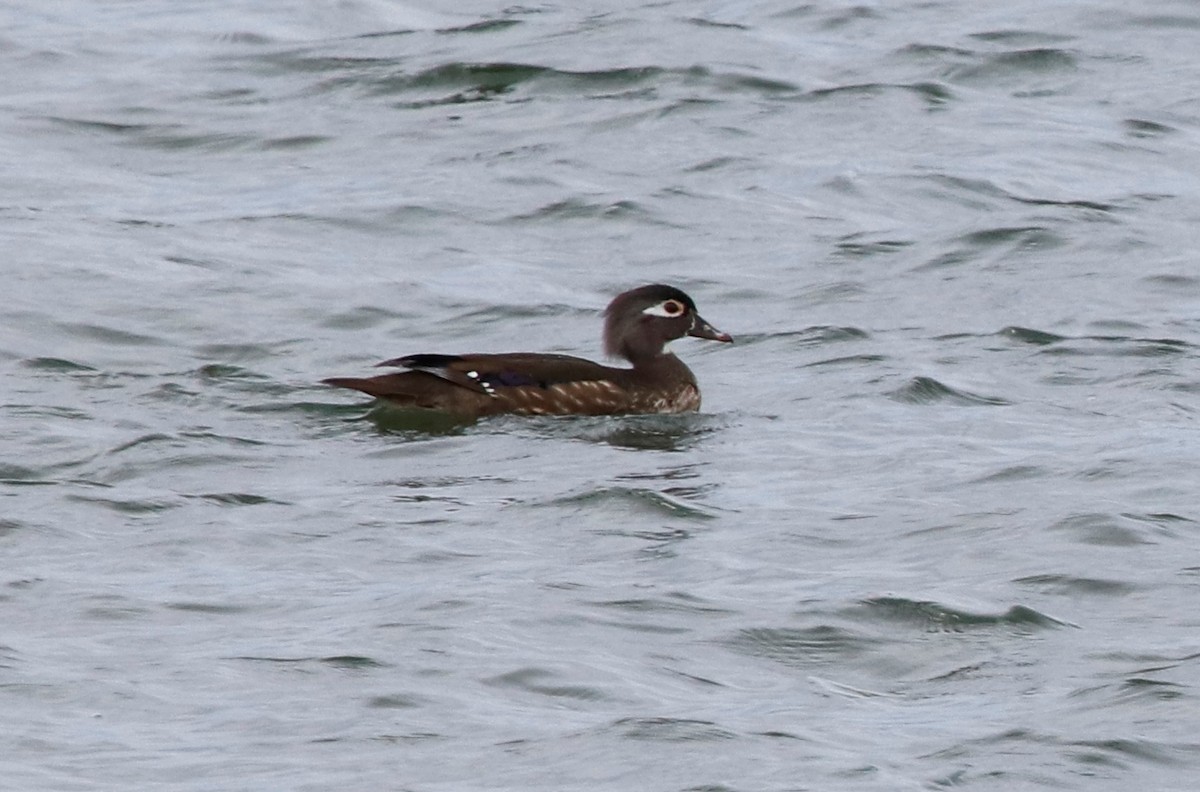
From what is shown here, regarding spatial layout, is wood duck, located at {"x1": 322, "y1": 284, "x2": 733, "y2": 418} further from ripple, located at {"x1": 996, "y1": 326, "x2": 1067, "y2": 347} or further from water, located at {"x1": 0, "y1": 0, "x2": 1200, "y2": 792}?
ripple, located at {"x1": 996, "y1": 326, "x2": 1067, "y2": 347}

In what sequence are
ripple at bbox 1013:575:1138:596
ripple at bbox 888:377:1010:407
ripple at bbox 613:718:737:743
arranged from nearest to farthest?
ripple at bbox 613:718:737:743 → ripple at bbox 1013:575:1138:596 → ripple at bbox 888:377:1010:407

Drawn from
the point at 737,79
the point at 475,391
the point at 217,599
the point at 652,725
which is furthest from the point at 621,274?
the point at 652,725

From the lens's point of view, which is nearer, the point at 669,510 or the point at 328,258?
the point at 669,510

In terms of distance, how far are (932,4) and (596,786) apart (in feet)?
54.9

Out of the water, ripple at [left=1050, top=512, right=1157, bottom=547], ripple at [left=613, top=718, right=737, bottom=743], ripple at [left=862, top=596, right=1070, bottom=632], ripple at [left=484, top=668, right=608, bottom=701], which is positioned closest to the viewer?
ripple at [left=613, top=718, right=737, bottom=743]

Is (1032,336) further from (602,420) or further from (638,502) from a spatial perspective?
(638,502)

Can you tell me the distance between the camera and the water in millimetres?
8156

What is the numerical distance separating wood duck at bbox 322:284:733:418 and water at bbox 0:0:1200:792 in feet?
0.53

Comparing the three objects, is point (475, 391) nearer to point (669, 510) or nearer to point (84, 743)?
point (669, 510)

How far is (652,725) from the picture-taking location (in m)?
8.04

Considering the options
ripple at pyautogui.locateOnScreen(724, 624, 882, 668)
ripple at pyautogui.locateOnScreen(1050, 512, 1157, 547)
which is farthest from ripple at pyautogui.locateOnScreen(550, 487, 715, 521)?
ripple at pyautogui.locateOnScreen(724, 624, 882, 668)

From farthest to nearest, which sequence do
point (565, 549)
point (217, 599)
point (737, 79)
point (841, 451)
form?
point (737, 79)
point (841, 451)
point (565, 549)
point (217, 599)

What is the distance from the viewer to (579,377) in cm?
1312

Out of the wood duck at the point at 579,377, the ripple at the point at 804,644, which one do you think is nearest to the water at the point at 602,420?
the ripple at the point at 804,644
